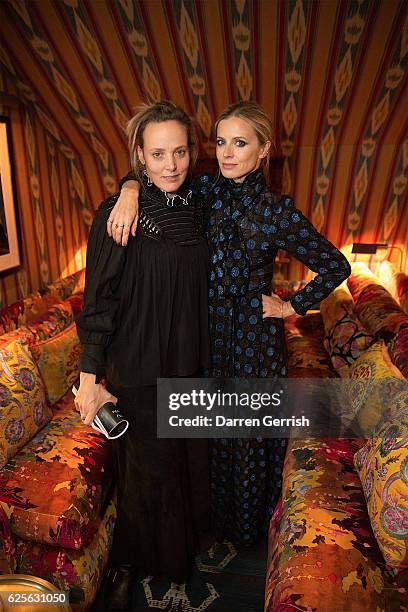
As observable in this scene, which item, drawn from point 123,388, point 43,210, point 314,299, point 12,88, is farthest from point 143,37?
point 123,388

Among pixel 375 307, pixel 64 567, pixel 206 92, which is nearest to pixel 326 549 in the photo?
pixel 64 567

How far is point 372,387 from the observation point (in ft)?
5.17

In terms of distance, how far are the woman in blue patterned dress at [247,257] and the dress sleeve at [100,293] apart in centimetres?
6

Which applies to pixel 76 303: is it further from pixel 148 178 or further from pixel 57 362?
pixel 148 178

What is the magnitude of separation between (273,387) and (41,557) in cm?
98

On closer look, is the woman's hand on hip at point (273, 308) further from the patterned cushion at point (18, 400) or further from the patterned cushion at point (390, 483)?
the patterned cushion at point (18, 400)

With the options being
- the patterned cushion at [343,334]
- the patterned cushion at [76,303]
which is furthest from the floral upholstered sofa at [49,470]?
the patterned cushion at [343,334]

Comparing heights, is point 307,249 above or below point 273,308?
above

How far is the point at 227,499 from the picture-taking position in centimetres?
175

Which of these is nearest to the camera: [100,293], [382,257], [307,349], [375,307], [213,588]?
[100,293]

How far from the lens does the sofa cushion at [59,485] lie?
140 cm

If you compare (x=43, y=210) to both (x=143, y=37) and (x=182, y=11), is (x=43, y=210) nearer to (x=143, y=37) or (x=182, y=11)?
(x=143, y=37)

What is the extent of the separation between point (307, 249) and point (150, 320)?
1.87ft

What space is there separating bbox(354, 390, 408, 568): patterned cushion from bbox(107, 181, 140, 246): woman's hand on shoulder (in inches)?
37.1
